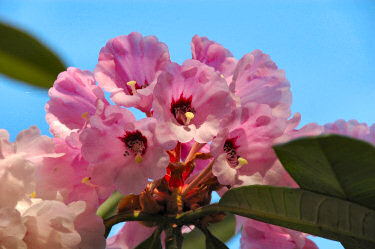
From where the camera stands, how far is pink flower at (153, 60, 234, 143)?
67 cm

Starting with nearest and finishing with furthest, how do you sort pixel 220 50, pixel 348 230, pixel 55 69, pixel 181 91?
pixel 348 230, pixel 181 91, pixel 220 50, pixel 55 69

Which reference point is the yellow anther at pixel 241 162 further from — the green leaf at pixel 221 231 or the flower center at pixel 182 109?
the green leaf at pixel 221 231

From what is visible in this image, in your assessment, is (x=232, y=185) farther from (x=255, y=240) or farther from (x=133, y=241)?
(x=133, y=241)

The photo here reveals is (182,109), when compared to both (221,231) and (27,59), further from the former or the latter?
(27,59)

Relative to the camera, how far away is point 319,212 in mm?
601

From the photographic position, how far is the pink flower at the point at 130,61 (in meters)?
0.76

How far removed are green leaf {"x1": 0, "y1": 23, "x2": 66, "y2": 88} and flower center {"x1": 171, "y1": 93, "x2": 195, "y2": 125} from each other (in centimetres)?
65

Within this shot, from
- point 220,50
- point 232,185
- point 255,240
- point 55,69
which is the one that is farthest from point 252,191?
point 55,69

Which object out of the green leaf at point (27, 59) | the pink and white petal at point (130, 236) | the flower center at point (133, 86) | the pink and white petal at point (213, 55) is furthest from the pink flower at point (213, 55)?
the green leaf at point (27, 59)

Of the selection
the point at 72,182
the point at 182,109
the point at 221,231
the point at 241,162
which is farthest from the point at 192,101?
the point at 221,231

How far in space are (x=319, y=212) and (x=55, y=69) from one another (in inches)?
35.2

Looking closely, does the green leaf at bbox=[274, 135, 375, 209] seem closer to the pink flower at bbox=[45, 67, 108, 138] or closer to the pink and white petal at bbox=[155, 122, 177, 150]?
the pink and white petal at bbox=[155, 122, 177, 150]

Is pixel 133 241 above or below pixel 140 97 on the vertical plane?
below

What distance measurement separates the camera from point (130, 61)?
0.77 metres
